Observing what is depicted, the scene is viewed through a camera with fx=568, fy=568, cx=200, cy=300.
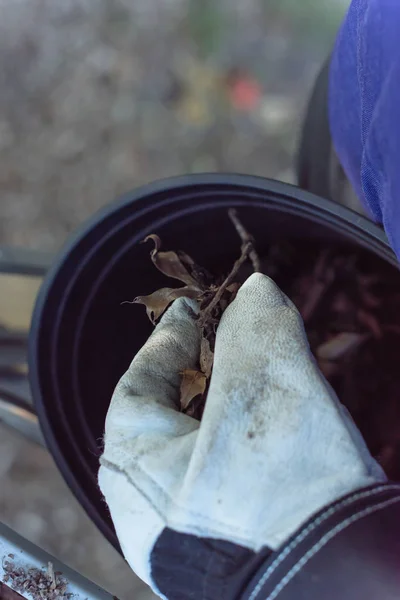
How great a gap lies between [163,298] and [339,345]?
23 centimetres

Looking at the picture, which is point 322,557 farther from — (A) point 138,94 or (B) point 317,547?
(A) point 138,94

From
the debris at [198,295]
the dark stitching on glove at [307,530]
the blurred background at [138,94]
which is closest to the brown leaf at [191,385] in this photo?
the debris at [198,295]

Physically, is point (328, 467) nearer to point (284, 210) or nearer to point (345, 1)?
point (284, 210)

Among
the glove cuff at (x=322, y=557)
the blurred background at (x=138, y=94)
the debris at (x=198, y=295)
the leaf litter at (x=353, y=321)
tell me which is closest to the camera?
the glove cuff at (x=322, y=557)

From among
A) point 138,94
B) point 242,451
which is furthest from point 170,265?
point 138,94

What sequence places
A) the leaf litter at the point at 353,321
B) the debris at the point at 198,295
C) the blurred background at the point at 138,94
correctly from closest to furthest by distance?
1. the debris at the point at 198,295
2. the leaf litter at the point at 353,321
3. the blurred background at the point at 138,94

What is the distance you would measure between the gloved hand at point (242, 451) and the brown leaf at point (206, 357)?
3cm

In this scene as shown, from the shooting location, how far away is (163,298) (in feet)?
1.49

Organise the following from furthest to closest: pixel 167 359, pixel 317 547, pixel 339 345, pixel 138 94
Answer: pixel 138 94, pixel 339 345, pixel 167 359, pixel 317 547

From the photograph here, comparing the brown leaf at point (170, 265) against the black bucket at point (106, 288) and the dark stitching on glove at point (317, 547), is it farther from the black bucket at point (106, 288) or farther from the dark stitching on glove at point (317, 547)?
the dark stitching on glove at point (317, 547)

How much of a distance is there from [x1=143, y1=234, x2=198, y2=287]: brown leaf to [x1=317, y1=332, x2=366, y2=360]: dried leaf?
0.19 meters

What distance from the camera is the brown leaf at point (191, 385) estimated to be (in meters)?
0.40

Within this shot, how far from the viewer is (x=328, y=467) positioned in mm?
324

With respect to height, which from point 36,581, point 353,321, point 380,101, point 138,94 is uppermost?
point 380,101
